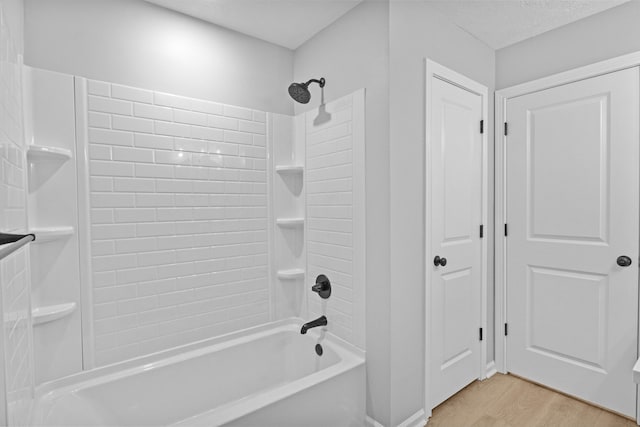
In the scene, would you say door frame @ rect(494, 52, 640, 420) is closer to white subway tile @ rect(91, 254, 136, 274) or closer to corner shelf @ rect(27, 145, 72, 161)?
white subway tile @ rect(91, 254, 136, 274)

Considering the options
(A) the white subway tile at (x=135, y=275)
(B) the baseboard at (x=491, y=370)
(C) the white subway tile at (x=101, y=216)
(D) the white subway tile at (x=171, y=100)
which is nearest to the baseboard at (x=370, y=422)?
(B) the baseboard at (x=491, y=370)

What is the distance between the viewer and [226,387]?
1.98 m

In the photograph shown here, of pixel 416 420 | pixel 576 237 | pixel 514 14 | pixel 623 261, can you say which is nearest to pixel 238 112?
pixel 514 14

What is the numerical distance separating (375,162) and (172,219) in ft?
4.07

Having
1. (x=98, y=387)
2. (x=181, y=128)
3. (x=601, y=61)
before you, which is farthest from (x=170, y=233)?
(x=601, y=61)

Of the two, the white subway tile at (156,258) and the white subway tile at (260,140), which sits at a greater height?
the white subway tile at (260,140)

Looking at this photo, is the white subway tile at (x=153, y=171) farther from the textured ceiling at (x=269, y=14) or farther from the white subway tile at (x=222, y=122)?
the textured ceiling at (x=269, y=14)

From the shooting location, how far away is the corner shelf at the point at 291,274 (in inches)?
91.7

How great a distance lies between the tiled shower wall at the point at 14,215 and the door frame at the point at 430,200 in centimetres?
187

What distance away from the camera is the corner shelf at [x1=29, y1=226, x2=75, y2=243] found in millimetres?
1460

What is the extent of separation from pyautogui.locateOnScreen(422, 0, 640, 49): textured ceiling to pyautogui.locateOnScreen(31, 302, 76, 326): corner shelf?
8.49ft

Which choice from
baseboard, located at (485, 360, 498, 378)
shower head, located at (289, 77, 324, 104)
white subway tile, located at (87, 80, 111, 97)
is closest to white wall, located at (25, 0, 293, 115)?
white subway tile, located at (87, 80, 111, 97)

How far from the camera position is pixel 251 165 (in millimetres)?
2234

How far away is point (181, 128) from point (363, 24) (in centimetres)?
124
